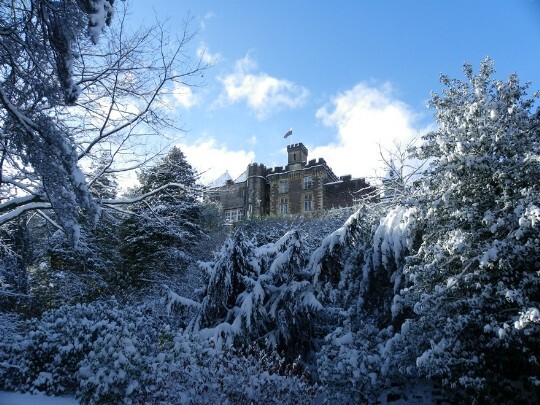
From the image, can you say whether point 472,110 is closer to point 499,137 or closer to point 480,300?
point 499,137

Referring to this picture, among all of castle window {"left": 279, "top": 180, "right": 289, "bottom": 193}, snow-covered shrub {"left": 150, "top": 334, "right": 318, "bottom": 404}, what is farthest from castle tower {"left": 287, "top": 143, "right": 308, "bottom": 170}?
snow-covered shrub {"left": 150, "top": 334, "right": 318, "bottom": 404}

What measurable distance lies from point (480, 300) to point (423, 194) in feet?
8.50

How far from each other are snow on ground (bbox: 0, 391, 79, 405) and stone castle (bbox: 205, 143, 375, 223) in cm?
3445

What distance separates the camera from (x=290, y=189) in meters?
44.3

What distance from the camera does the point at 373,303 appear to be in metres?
10.4

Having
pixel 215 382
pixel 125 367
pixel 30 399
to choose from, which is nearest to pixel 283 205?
pixel 215 382

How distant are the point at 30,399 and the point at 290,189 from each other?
127 ft

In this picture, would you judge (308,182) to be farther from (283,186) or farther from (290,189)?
(283,186)

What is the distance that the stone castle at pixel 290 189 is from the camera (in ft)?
139

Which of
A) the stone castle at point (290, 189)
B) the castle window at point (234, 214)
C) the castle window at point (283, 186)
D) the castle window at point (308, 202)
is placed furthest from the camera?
the castle window at point (234, 214)

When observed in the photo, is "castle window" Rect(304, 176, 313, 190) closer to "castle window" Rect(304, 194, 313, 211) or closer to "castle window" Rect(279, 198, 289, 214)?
"castle window" Rect(304, 194, 313, 211)

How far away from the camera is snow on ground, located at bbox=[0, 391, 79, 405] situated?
20.3ft

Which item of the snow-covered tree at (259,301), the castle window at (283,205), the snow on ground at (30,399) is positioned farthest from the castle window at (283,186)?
the snow on ground at (30,399)

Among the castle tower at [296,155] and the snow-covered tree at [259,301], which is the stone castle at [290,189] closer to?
the castle tower at [296,155]
